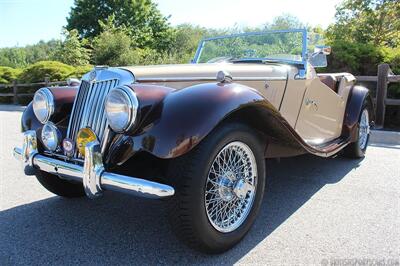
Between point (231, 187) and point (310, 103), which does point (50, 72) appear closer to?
point (310, 103)

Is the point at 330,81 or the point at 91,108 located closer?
the point at 91,108

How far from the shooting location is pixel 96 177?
2.31m

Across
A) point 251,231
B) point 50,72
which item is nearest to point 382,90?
point 251,231

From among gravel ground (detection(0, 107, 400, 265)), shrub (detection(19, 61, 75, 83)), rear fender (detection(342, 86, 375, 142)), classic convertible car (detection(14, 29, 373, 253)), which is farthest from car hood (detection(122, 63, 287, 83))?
shrub (detection(19, 61, 75, 83))

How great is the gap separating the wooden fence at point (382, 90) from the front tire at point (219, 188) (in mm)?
5224

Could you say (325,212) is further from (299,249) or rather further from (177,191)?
(177,191)

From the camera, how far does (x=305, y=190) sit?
151 inches

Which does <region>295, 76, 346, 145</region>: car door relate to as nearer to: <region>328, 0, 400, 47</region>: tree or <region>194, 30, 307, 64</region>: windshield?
<region>194, 30, 307, 64</region>: windshield

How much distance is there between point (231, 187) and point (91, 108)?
3.65 feet

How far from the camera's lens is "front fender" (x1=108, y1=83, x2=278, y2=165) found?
7.36ft

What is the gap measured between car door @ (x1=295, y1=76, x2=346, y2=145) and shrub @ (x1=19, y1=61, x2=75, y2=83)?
12.4m

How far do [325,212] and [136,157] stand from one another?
67.2 inches

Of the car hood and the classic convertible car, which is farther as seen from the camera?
the car hood

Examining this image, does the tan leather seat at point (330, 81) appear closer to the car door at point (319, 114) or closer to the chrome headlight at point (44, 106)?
the car door at point (319, 114)
